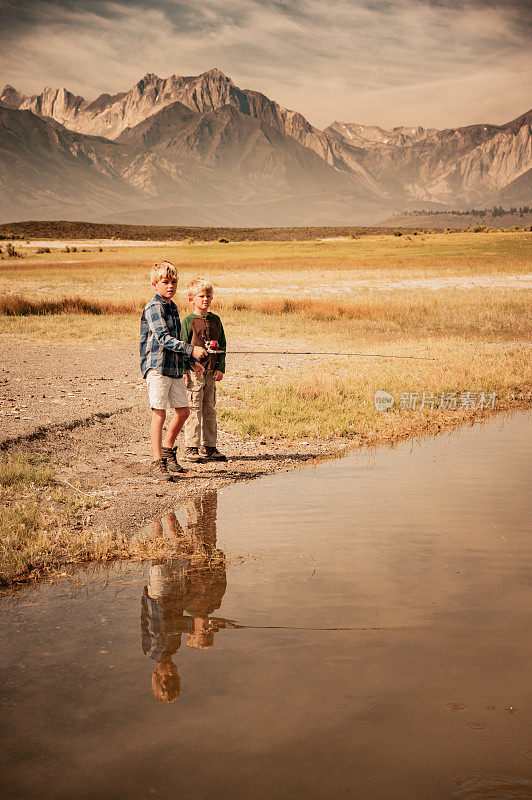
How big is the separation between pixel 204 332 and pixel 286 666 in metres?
5.07

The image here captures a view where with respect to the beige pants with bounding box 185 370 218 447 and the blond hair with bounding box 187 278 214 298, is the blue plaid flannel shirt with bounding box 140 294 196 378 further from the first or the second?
the beige pants with bounding box 185 370 218 447

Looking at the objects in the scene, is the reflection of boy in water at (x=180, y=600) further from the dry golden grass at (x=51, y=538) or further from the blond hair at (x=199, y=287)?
the blond hair at (x=199, y=287)

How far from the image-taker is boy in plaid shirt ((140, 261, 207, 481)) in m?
7.80

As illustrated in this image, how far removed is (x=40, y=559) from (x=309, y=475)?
3.81m

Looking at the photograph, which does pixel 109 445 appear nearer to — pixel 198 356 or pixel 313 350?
pixel 198 356

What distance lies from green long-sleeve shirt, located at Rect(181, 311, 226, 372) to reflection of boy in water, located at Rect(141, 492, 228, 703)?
2.40 m

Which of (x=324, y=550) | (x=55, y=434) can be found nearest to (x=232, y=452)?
(x=55, y=434)

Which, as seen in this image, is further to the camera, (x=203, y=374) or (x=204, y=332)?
(x=203, y=374)

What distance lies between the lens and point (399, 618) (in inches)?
190

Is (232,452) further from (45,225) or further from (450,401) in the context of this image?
(45,225)

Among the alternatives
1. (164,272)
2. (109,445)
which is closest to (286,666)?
(164,272)

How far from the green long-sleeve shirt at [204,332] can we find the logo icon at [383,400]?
4636 millimetres

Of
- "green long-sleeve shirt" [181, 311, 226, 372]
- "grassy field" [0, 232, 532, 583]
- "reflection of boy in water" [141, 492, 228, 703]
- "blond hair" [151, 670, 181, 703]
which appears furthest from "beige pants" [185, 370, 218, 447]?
"blond hair" [151, 670, 181, 703]

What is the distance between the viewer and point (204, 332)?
339 inches
